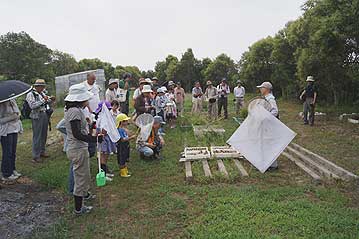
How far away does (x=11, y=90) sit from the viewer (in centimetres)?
528

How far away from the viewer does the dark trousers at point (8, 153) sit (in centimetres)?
554

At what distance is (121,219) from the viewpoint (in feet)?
13.4

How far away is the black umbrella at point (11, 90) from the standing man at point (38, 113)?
1.04 metres

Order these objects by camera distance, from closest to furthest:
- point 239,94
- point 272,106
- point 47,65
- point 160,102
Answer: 1. point 272,106
2. point 160,102
3. point 239,94
4. point 47,65

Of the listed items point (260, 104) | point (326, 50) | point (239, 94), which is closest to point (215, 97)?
point (239, 94)

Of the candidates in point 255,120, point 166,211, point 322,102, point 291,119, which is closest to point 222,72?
point 322,102

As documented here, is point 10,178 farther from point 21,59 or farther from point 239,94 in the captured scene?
point 21,59

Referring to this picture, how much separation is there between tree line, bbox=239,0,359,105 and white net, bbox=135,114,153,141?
24.8 ft

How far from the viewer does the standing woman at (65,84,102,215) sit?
12.7ft

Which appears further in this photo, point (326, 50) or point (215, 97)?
point (215, 97)

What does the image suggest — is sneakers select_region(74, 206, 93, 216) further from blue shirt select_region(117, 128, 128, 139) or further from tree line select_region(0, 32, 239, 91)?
tree line select_region(0, 32, 239, 91)

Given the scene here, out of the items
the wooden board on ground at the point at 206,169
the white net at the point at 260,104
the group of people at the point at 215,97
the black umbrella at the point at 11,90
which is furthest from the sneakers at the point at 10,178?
the group of people at the point at 215,97

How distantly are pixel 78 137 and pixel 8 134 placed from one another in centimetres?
245

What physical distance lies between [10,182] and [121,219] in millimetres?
2647
